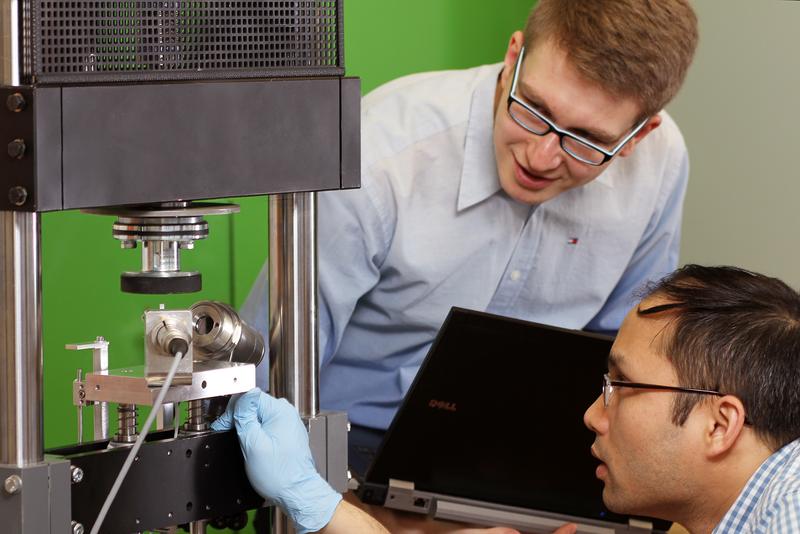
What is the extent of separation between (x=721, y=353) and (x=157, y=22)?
72 centimetres

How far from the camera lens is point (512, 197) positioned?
1.91 meters

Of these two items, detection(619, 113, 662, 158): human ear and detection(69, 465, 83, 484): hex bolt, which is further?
detection(619, 113, 662, 158): human ear

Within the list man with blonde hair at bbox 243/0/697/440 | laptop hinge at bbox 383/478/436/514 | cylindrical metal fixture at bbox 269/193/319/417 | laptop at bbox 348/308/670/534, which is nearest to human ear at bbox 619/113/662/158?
man with blonde hair at bbox 243/0/697/440

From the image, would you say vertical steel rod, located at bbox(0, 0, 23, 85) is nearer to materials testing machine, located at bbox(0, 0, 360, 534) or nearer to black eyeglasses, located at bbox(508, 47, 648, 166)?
materials testing machine, located at bbox(0, 0, 360, 534)

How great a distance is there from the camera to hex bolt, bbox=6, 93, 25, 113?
2.88 ft

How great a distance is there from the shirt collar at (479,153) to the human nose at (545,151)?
0.14 m

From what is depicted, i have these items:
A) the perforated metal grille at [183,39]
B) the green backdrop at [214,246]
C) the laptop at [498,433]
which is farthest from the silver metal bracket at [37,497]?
the green backdrop at [214,246]

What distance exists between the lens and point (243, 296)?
2.54 m

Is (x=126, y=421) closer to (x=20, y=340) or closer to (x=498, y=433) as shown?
(x=20, y=340)

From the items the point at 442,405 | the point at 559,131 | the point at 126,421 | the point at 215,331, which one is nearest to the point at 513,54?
the point at 559,131

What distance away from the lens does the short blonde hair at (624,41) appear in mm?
1639

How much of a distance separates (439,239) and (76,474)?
3.25 ft

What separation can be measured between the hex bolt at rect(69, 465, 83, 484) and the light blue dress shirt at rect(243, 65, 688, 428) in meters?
0.71

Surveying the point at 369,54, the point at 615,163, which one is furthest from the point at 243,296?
the point at 615,163
